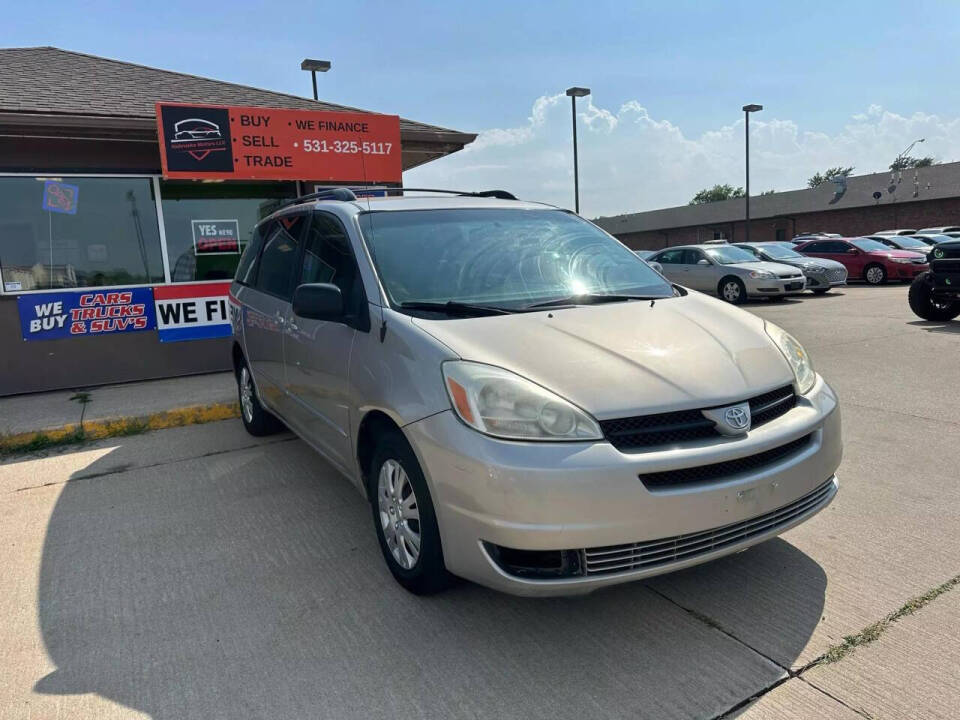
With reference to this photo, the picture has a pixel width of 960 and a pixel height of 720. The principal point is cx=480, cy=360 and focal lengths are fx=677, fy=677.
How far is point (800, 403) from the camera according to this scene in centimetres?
288

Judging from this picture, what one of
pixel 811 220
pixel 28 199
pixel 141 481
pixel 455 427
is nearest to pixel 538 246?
pixel 455 427

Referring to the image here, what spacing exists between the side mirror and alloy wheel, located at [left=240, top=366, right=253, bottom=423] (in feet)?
7.91

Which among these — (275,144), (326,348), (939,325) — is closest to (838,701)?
(326,348)

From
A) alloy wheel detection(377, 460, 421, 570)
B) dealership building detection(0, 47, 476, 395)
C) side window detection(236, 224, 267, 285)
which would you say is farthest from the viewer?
dealership building detection(0, 47, 476, 395)

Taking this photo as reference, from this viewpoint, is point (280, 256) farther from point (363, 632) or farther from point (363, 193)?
point (363, 632)

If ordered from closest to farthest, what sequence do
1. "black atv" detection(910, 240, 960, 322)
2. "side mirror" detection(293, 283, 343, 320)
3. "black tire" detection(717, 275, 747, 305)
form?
"side mirror" detection(293, 283, 343, 320)
"black atv" detection(910, 240, 960, 322)
"black tire" detection(717, 275, 747, 305)

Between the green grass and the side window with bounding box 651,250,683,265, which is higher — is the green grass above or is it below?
below

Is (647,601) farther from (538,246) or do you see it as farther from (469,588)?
(538,246)

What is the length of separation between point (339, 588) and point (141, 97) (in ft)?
23.2

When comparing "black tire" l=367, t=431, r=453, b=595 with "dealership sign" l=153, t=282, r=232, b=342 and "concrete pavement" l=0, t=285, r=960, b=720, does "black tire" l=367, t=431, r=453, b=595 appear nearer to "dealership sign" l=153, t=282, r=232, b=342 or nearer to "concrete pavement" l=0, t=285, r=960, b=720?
"concrete pavement" l=0, t=285, r=960, b=720

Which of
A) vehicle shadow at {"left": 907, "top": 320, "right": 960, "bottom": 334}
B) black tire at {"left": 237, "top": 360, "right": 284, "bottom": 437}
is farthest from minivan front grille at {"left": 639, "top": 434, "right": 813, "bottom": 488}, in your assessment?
vehicle shadow at {"left": 907, "top": 320, "right": 960, "bottom": 334}

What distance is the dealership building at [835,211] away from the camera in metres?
37.9

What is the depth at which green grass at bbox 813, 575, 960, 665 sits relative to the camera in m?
2.49

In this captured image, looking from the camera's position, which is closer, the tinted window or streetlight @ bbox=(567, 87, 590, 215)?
the tinted window
